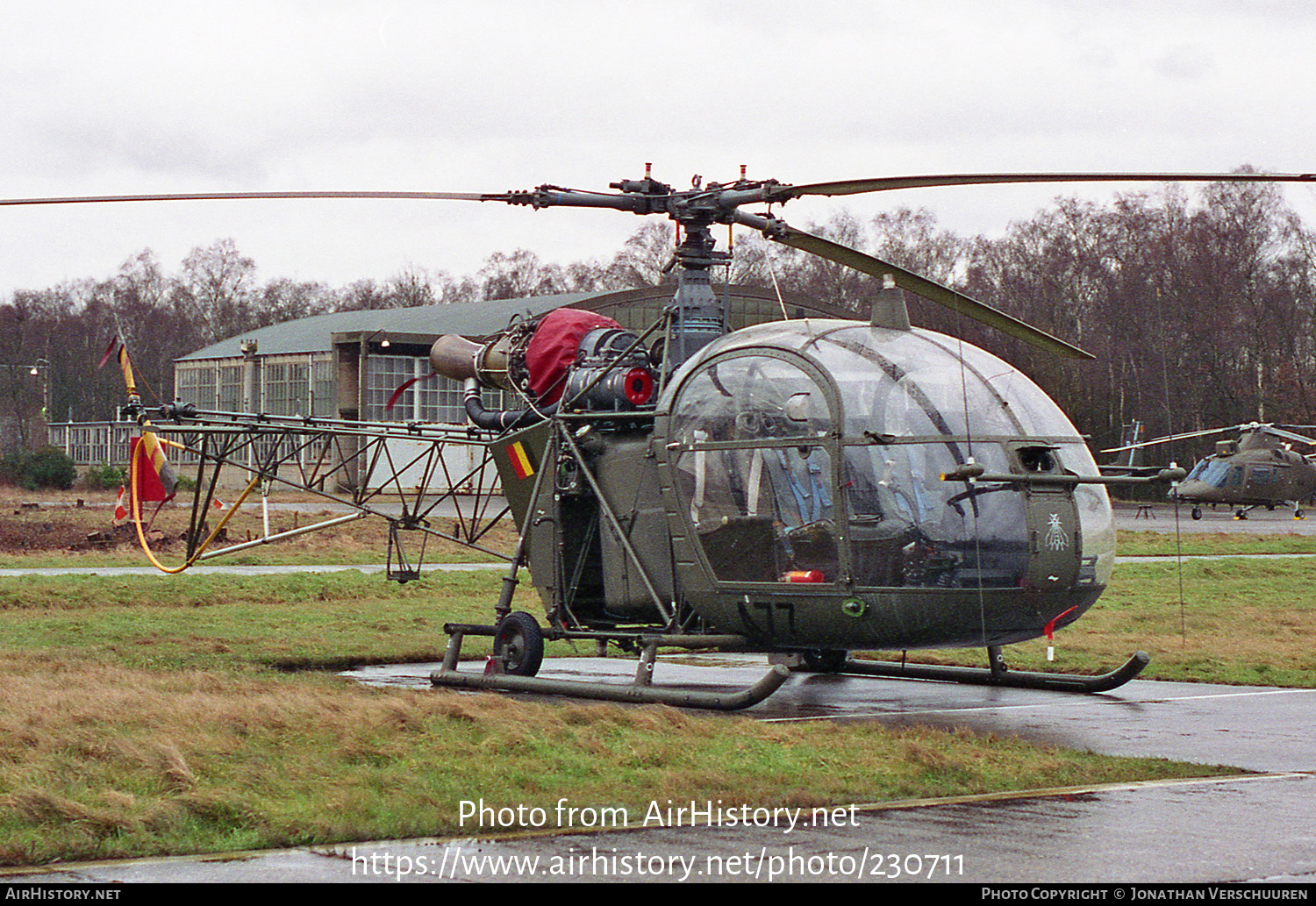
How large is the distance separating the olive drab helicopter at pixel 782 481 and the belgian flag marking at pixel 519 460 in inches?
0.7

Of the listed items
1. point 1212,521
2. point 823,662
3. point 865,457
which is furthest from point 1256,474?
point 865,457

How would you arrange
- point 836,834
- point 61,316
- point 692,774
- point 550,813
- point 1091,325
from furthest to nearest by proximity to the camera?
point 61,316
point 1091,325
point 692,774
point 550,813
point 836,834

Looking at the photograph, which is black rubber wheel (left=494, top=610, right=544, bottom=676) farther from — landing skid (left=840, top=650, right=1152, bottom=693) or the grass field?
landing skid (left=840, top=650, right=1152, bottom=693)

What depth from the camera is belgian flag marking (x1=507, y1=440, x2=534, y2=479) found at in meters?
13.8

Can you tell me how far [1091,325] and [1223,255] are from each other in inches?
267

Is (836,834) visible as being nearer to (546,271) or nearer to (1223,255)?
(1223,255)

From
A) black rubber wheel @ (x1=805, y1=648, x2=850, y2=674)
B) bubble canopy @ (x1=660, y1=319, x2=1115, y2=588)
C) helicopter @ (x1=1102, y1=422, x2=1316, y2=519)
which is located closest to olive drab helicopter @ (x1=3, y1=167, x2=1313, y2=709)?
bubble canopy @ (x1=660, y1=319, x2=1115, y2=588)

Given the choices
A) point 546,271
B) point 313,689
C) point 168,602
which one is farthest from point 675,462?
point 546,271

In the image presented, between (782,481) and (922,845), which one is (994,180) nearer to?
(782,481)

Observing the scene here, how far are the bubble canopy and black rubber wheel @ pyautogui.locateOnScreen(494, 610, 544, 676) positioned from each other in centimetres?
230

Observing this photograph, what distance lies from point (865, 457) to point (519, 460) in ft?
14.6

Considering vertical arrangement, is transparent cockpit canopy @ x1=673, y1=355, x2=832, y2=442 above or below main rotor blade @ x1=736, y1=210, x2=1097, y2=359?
below

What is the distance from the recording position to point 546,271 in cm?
9888

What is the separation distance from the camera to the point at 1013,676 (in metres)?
13.0
